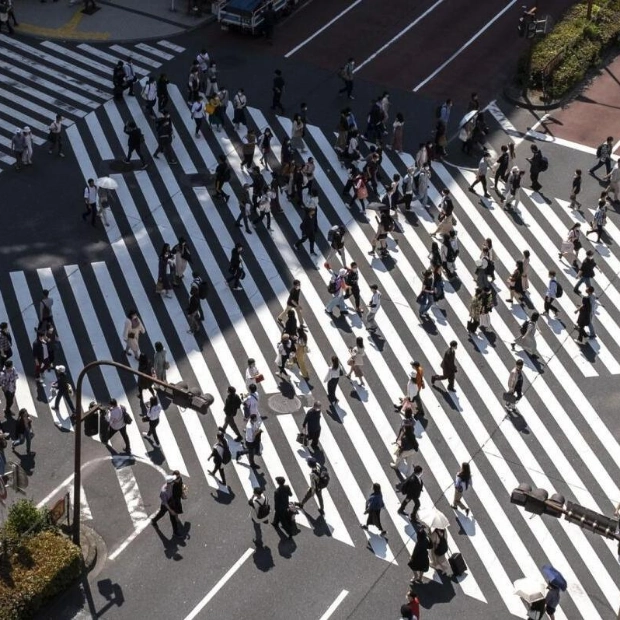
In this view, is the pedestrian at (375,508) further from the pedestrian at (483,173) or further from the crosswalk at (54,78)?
the crosswalk at (54,78)

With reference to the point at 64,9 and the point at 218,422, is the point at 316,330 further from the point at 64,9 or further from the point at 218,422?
the point at 64,9

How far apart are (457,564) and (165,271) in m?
12.7

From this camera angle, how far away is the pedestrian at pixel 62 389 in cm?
3250

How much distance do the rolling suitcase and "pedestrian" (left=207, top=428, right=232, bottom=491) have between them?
5.60 metres

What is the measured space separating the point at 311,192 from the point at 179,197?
179 inches

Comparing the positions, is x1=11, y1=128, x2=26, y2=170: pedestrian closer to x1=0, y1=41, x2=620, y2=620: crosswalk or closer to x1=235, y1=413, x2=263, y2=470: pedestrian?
x1=0, y1=41, x2=620, y2=620: crosswalk

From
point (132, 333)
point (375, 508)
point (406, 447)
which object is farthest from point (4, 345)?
point (375, 508)

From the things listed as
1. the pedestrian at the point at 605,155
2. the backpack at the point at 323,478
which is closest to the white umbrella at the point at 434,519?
the backpack at the point at 323,478

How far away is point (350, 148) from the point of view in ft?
142

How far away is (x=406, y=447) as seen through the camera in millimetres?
31344

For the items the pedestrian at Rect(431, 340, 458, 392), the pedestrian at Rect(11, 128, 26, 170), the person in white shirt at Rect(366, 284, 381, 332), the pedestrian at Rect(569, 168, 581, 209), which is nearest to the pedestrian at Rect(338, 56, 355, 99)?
the pedestrian at Rect(569, 168, 581, 209)

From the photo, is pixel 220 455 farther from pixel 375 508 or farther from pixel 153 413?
pixel 375 508

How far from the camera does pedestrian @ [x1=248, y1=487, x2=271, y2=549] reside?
29484mm

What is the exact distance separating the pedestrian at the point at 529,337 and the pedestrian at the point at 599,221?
6.02 metres
